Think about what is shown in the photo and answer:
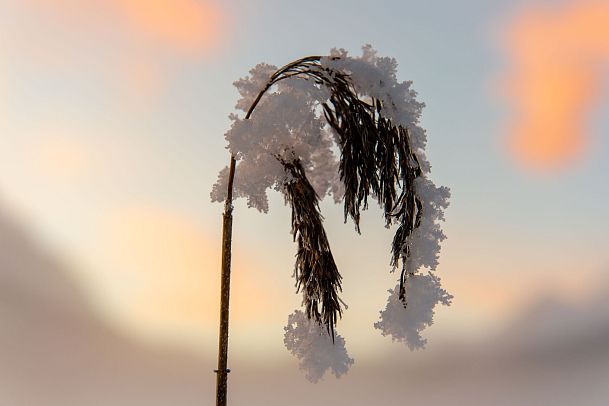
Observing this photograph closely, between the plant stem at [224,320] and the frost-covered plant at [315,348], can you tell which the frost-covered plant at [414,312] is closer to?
the frost-covered plant at [315,348]

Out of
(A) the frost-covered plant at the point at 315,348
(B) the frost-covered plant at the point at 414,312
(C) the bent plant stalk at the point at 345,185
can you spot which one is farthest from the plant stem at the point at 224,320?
(B) the frost-covered plant at the point at 414,312

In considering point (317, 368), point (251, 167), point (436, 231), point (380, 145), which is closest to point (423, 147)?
point (380, 145)

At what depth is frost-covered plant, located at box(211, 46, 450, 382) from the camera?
4465 mm

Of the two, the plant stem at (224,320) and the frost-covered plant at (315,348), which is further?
the frost-covered plant at (315,348)

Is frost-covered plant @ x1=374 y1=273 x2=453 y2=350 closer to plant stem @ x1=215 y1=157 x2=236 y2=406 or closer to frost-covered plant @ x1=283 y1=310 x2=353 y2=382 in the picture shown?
frost-covered plant @ x1=283 y1=310 x2=353 y2=382

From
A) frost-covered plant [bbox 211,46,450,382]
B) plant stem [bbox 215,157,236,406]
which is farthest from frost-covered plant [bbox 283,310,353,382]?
plant stem [bbox 215,157,236,406]

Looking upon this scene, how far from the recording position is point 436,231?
4.56 metres

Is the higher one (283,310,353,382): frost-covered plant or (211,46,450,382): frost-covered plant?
(211,46,450,382): frost-covered plant

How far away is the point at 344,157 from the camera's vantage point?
4449 millimetres

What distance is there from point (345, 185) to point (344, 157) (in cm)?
21

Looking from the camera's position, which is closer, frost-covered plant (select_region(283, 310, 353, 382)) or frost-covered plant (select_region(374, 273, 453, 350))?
frost-covered plant (select_region(374, 273, 453, 350))

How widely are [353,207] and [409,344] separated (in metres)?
1.12

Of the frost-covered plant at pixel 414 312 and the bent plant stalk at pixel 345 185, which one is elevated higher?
the bent plant stalk at pixel 345 185

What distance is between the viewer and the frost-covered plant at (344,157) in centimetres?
446
